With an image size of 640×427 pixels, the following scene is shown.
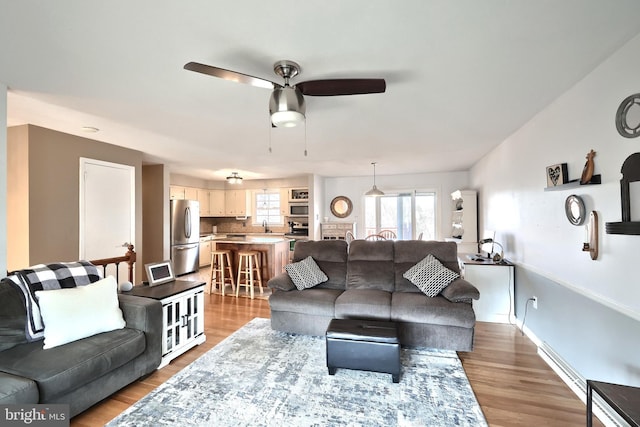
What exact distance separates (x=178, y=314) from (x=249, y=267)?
6.25ft

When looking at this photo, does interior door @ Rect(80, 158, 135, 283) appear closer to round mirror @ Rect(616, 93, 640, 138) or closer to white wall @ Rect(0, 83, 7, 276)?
white wall @ Rect(0, 83, 7, 276)

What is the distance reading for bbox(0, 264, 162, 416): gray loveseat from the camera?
161 centimetres

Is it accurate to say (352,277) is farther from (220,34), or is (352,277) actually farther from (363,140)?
(220,34)

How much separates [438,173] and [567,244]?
488 cm

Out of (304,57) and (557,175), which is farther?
(557,175)

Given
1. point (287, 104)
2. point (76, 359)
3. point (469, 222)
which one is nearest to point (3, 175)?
point (76, 359)

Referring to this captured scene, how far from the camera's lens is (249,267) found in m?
4.64

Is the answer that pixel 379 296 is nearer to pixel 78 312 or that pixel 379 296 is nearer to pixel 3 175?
pixel 78 312

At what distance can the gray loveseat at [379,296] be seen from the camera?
106 inches

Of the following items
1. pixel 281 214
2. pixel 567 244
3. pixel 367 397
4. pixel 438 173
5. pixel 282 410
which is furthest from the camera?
pixel 281 214

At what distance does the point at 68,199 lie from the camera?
3439 millimetres

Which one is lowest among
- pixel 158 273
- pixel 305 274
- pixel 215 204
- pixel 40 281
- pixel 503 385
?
pixel 503 385

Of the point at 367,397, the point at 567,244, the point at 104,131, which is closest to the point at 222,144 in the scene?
the point at 104,131

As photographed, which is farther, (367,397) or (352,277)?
(352,277)
